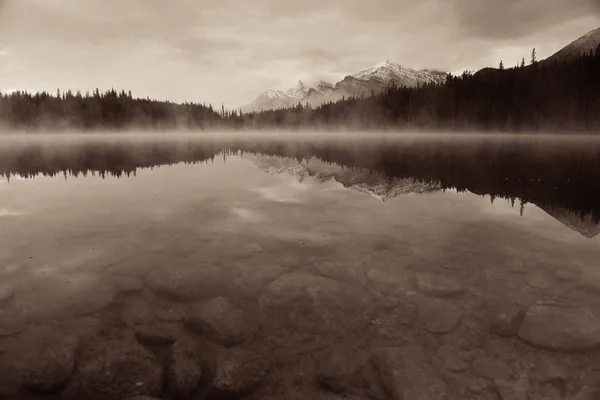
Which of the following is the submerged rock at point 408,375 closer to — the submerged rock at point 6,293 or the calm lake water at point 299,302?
the calm lake water at point 299,302

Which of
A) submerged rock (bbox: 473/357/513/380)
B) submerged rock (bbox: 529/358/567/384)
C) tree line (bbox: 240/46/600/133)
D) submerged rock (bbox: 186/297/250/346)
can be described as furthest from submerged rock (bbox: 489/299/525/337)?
tree line (bbox: 240/46/600/133)

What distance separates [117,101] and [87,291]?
217 m

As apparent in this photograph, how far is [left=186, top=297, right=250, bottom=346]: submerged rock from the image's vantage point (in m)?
7.21

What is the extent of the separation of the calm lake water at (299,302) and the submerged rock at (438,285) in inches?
1.9

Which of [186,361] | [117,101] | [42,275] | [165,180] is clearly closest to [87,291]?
[42,275]

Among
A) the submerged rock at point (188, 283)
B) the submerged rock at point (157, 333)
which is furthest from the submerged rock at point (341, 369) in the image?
the submerged rock at point (188, 283)

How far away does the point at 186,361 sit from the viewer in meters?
6.34

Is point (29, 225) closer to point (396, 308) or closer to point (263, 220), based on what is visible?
point (263, 220)

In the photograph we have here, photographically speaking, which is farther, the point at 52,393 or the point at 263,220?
the point at 263,220

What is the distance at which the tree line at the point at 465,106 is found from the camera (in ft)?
370

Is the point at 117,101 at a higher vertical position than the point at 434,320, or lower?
higher

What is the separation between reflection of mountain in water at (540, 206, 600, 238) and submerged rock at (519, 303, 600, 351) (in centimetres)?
692

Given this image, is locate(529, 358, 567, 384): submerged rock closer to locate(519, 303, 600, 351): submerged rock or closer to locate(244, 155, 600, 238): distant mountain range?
locate(519, 303, 600, 351): submerged rock

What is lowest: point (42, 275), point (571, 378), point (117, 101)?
point (571, 378)
